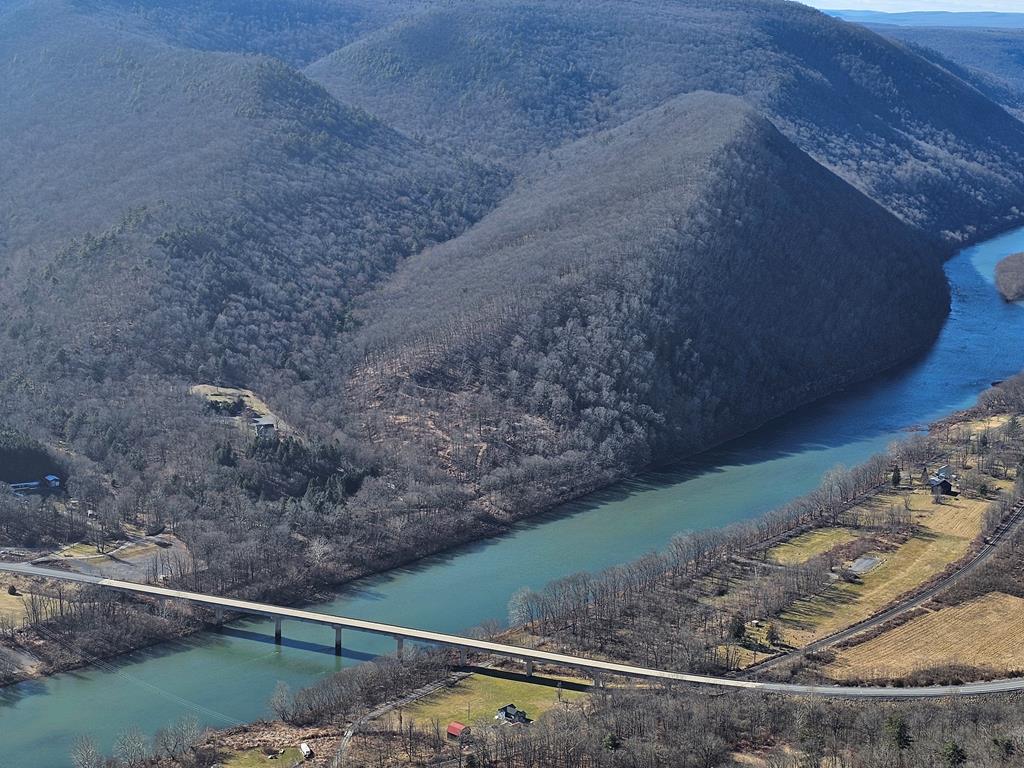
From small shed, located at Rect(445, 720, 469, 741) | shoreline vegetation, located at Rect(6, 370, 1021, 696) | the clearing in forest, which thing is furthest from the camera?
the clearing in forest

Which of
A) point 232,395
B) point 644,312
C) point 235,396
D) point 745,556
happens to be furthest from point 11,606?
point 644,312

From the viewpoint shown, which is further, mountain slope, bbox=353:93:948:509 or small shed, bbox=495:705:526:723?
mountain slope, bbox=353:93:948:509

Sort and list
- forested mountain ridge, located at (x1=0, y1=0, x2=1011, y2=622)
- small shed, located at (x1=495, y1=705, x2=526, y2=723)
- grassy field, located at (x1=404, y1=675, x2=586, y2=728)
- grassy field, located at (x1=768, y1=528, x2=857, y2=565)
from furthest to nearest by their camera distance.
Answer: forested mountain ridge, located at (x1=0, y1=0, x2=1011, y2=622) → grassy field, located at (x1=768, y1=528, x2=857, y2=565) → grassy field, located at (x1=404, y1=675, x2=586, y2=728) → small shed, located at (x1=495, y1=705, x2=526, y2=723)

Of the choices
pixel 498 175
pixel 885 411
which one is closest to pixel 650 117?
pixel 498 175

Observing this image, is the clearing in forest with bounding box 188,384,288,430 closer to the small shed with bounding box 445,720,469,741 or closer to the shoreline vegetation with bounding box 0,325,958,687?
the shoreline vegetation with bounding box 0,325,958,687

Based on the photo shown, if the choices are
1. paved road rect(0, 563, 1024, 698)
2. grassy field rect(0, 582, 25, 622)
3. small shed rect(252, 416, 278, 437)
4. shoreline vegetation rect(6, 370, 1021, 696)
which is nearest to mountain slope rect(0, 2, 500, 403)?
small shed rect(252, 416, 278, 437)

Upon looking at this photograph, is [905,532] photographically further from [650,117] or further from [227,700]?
[650,117]

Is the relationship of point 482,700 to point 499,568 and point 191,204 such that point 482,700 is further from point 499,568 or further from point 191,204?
point 191,204
